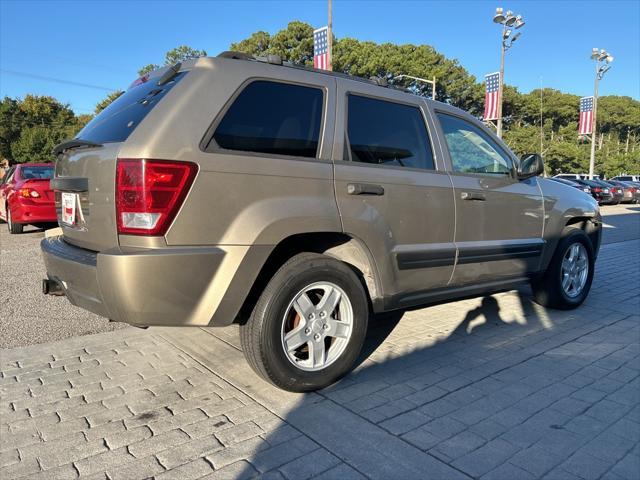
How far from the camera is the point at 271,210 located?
2.85 m

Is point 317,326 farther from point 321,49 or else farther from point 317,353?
point 321,49

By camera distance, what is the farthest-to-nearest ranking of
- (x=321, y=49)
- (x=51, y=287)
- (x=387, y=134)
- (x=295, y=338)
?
(x=321, y=49), (x=387, y=134), (x=51, y=287), (x=295, y=338)

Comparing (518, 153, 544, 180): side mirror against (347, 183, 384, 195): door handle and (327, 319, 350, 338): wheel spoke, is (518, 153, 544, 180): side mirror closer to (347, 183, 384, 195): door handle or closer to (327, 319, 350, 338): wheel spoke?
(347, 183, 384, 195): door handle

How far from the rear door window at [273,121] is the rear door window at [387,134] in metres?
0.31

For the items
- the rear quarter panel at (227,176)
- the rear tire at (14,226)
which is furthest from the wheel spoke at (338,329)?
the rear tire at (14,226)

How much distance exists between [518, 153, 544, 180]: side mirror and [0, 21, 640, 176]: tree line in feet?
104

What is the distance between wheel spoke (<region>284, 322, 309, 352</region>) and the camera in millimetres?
3078

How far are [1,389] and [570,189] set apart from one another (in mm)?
5283

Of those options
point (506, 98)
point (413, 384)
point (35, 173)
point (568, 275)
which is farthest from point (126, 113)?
point (506, 98)

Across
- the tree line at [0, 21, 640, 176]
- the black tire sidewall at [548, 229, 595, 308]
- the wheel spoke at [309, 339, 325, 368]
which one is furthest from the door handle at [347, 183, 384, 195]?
the tree line at [0, 21, 640, 176]

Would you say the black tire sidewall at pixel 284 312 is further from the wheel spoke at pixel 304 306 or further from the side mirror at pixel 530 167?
the side mirror at pixel 530 167

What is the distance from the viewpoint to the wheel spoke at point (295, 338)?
308 cm

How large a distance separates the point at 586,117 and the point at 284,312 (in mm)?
38345

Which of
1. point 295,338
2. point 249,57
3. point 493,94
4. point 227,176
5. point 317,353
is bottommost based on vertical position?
point 317,353
